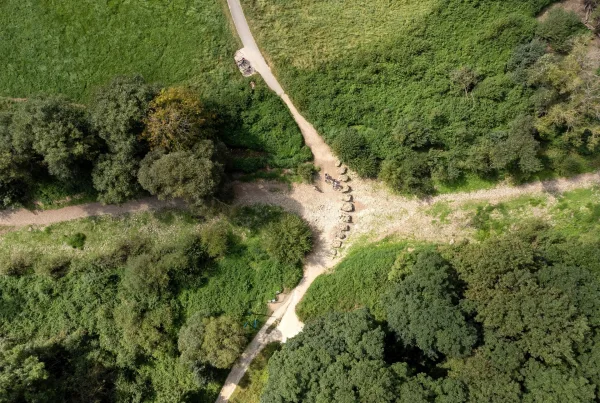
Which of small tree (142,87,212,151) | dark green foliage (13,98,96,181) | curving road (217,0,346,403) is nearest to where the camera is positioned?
dark green foliage (13,98,96,181)

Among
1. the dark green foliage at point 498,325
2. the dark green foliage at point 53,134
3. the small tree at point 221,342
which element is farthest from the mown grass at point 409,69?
the small tree at point 221,342

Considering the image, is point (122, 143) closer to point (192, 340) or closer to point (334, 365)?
point (192, 340)

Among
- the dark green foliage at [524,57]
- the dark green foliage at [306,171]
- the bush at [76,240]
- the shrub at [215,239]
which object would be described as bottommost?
the shrub at [215,239]

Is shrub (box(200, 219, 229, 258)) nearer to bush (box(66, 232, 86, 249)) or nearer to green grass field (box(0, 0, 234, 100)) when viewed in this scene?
bush (box(66, 232, 86, 249))

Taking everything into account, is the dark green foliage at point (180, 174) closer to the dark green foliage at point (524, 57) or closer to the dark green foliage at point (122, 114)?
the dark green foliage at point (122, 114)

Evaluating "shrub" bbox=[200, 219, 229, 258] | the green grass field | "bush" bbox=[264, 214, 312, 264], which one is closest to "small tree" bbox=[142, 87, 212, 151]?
the green grass field

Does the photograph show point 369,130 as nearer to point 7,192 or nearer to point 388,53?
point 388,53
